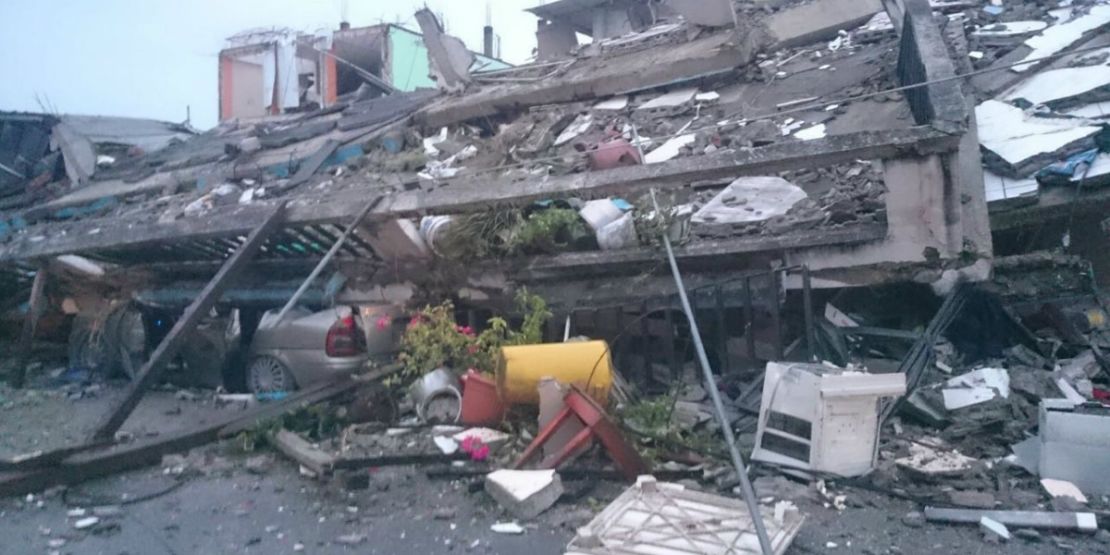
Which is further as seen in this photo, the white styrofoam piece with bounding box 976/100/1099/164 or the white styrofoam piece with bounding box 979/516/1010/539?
the white styrofoam piece with bounding box 976/100/1099/164

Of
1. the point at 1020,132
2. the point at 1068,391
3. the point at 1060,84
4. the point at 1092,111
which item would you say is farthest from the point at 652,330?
the point at 1060,84

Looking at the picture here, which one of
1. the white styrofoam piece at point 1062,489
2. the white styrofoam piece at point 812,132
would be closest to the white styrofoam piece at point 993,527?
the white styrofoam piece at point 1062,489

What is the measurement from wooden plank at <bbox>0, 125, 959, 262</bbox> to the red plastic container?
1.33m

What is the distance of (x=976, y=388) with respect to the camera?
17.9 ft

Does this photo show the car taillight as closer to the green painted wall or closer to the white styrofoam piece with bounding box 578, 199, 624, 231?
the white styrofoam piece with bounding box 578, 199, 624, 231

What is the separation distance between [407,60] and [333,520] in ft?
56.5

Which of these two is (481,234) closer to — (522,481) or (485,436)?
(485,436)

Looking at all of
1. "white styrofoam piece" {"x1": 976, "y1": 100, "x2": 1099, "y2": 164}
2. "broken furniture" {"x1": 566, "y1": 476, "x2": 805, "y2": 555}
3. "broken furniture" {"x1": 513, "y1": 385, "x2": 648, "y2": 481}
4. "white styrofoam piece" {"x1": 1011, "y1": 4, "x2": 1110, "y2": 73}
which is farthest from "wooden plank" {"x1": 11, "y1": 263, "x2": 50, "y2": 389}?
"white styrofoam piece" {"x1": 1011, "y1": 4, "x2": 1110, "y2": 73}

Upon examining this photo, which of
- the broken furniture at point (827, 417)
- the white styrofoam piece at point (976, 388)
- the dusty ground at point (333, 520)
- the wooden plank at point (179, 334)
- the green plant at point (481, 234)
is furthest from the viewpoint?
the green plant at point (481, 234)

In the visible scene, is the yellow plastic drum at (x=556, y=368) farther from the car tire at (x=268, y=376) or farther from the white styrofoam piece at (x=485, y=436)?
the car tire at (x=268, y=376)

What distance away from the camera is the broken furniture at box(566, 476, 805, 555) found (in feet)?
12.1

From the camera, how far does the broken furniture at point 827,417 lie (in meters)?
4.55

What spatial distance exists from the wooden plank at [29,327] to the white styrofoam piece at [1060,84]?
937 centimetres

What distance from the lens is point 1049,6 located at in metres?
10.0
